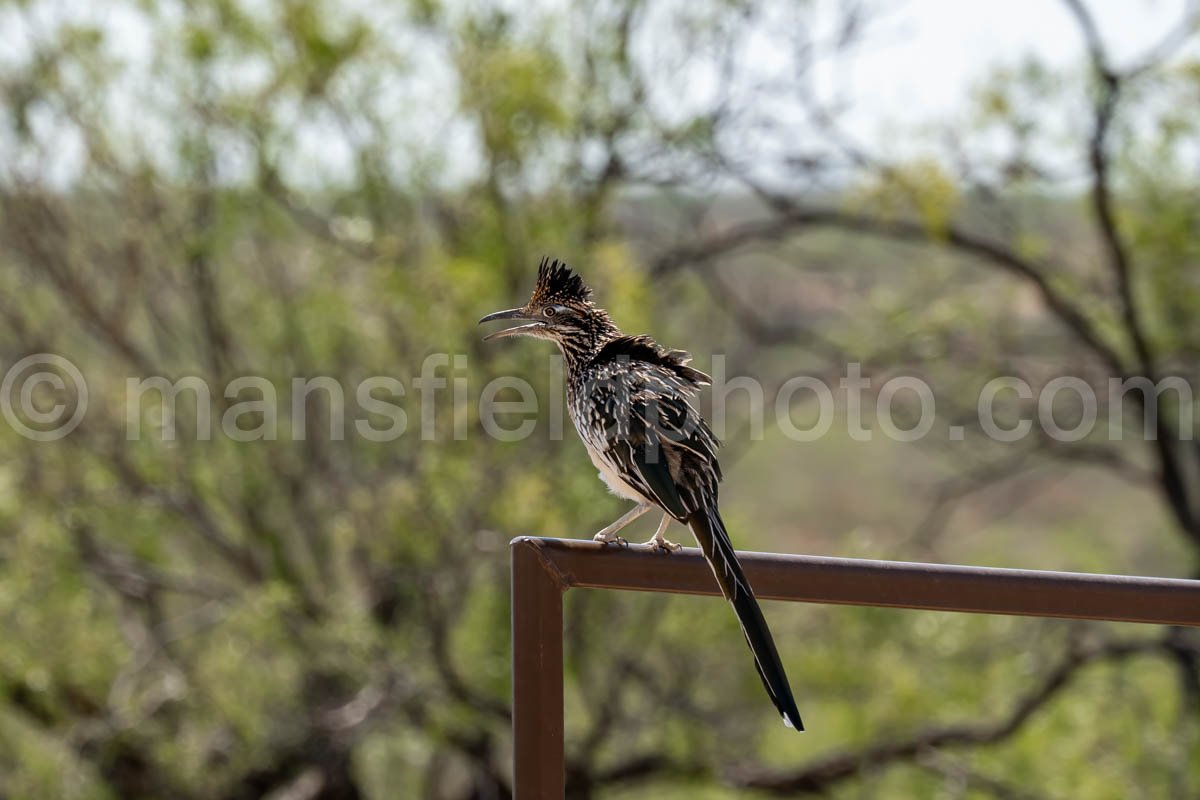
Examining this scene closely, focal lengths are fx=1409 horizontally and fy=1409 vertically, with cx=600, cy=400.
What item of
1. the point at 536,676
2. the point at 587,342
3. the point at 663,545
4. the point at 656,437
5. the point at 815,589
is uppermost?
the point at 587,342

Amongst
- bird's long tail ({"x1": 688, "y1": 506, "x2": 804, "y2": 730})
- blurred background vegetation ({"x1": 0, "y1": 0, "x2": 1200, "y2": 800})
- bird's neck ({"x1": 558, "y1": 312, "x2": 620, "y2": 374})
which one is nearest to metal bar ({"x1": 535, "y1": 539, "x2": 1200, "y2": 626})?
bird's long tail ({"x1": 688, "y1": 506, "x2": 804, "y2": 730})

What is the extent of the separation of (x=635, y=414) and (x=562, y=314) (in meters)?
0.85

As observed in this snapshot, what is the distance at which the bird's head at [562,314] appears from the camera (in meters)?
4.50

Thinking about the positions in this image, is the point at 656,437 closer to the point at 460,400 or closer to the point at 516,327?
the point at 516,327

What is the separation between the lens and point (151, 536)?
35.2ft

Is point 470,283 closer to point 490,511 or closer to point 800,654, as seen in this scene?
point 490,511

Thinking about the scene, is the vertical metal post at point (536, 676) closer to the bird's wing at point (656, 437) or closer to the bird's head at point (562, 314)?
the bird's wing at point (656, 437)

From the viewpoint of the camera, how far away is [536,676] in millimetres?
2207

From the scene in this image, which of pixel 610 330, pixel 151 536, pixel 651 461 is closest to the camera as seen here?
pixel 651 461

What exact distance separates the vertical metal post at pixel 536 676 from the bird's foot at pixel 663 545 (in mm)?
355

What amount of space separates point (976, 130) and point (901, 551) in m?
3.49

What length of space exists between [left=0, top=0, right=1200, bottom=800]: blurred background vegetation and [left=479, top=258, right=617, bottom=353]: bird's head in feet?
13.7

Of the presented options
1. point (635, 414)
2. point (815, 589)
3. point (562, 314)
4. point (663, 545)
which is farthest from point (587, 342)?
point (815, 589)

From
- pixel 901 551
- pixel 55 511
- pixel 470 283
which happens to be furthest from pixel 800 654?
pixel 55 511
